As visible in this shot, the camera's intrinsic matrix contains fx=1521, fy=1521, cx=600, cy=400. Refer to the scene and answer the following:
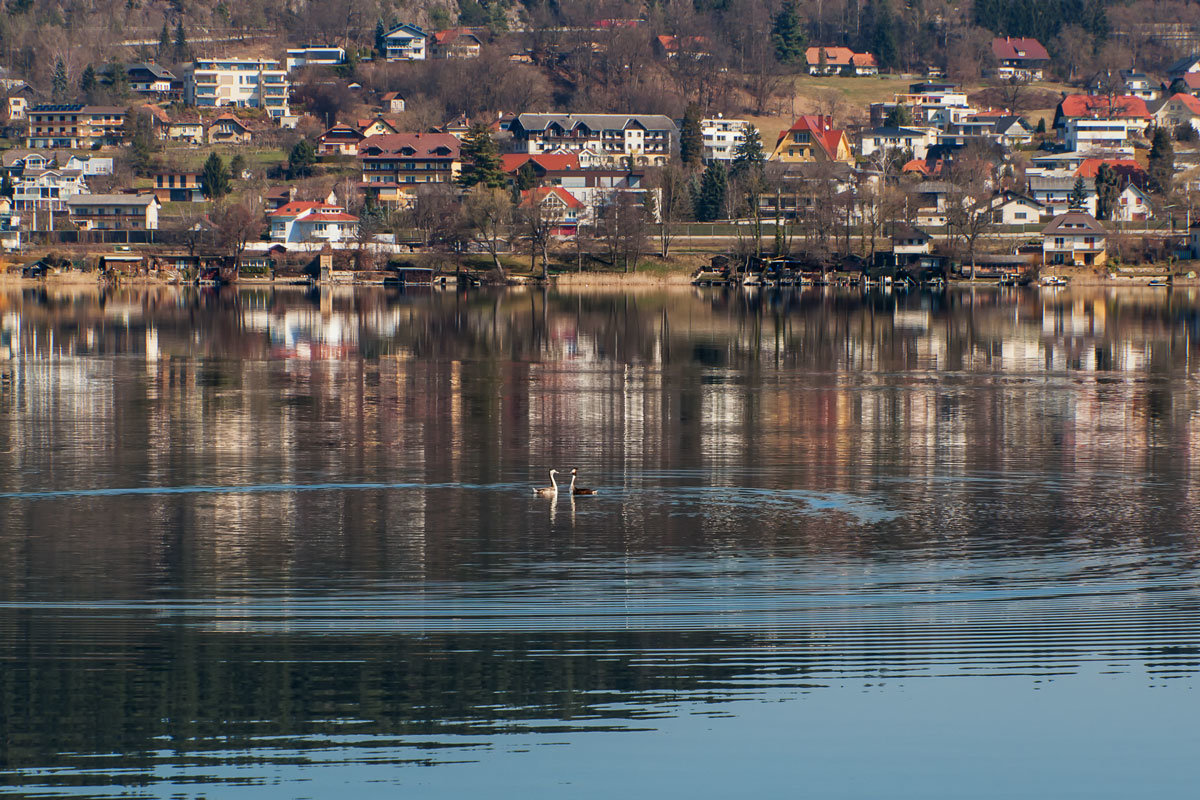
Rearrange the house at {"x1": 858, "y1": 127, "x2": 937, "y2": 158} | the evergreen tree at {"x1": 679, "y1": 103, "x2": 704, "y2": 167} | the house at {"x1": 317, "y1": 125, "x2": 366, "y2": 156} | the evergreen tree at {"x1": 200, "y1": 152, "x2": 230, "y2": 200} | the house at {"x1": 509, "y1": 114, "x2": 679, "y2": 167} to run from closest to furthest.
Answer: the evergreen tree at {"x1": 200, "y1": 152, "x2": 230, "y2": 200}, the evergreen tree at {"x1": 679, "y1": 103, "x2": 704, "y2": 167}, the house at {"x1": 317, "y1": 125, "x2": 366, "y2": 156}, the house at {"x1": 509, "y1": 114, "x2": 679, "y2": 167}, the house at {"x1": 858, "y1": 127, "x2": 937, "y2": 158}

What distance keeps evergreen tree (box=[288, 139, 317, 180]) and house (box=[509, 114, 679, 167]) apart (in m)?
19.2

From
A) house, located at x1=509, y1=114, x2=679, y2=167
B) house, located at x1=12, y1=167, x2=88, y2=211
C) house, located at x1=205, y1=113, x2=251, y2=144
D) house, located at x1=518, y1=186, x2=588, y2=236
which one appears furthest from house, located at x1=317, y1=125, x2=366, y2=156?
house, located at x1=518, y1=186, x2=588, y2=236

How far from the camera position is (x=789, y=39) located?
15950 cm

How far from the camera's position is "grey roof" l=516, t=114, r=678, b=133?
126312mm

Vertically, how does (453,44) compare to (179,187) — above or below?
above

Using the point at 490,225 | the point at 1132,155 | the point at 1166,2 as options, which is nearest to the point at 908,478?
the point at 490,225

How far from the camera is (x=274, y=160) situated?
121 meters

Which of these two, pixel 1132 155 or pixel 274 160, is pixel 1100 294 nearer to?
pixel 1132 155

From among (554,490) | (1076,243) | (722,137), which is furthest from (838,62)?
(554,490)

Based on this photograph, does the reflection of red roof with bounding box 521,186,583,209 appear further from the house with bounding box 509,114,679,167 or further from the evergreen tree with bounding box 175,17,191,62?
the evergreen tree with bounding box 175,17,191,62

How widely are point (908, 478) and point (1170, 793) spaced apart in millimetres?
11839

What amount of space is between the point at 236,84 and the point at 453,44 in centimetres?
2529

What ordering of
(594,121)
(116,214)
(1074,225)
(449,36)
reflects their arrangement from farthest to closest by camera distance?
(449,36) < (594,121) < (116,214) < (1074,225)

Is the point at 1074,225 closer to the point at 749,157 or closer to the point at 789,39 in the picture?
the point at 749,157
